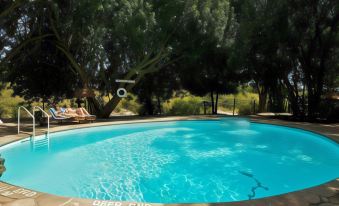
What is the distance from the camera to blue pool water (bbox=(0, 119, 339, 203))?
524 cm

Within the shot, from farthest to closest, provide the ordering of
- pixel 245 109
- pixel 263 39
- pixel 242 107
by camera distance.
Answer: pixel 242 107, pixel 245 109, pixel 263 39

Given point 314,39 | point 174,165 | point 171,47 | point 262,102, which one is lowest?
point 174,165

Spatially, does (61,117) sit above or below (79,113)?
below

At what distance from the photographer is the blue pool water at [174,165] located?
5.24 m

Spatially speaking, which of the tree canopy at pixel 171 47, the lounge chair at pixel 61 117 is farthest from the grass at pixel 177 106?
the lounge chair at pixel 61 117

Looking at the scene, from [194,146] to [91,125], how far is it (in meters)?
5.09

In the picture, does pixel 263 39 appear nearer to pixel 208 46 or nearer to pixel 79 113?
pixel 208 46

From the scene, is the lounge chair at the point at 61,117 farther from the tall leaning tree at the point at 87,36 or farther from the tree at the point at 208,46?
the tree at the point at 208,46

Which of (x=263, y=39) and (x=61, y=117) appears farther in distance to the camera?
(x=263, y=39)

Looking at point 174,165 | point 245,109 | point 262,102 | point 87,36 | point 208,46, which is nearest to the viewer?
point 174,165

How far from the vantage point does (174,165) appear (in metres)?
6.97

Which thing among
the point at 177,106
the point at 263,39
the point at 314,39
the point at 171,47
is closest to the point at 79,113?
the point at 171,47

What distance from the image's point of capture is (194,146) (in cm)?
931

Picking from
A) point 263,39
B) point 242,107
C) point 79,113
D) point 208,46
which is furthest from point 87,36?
point 242,107
